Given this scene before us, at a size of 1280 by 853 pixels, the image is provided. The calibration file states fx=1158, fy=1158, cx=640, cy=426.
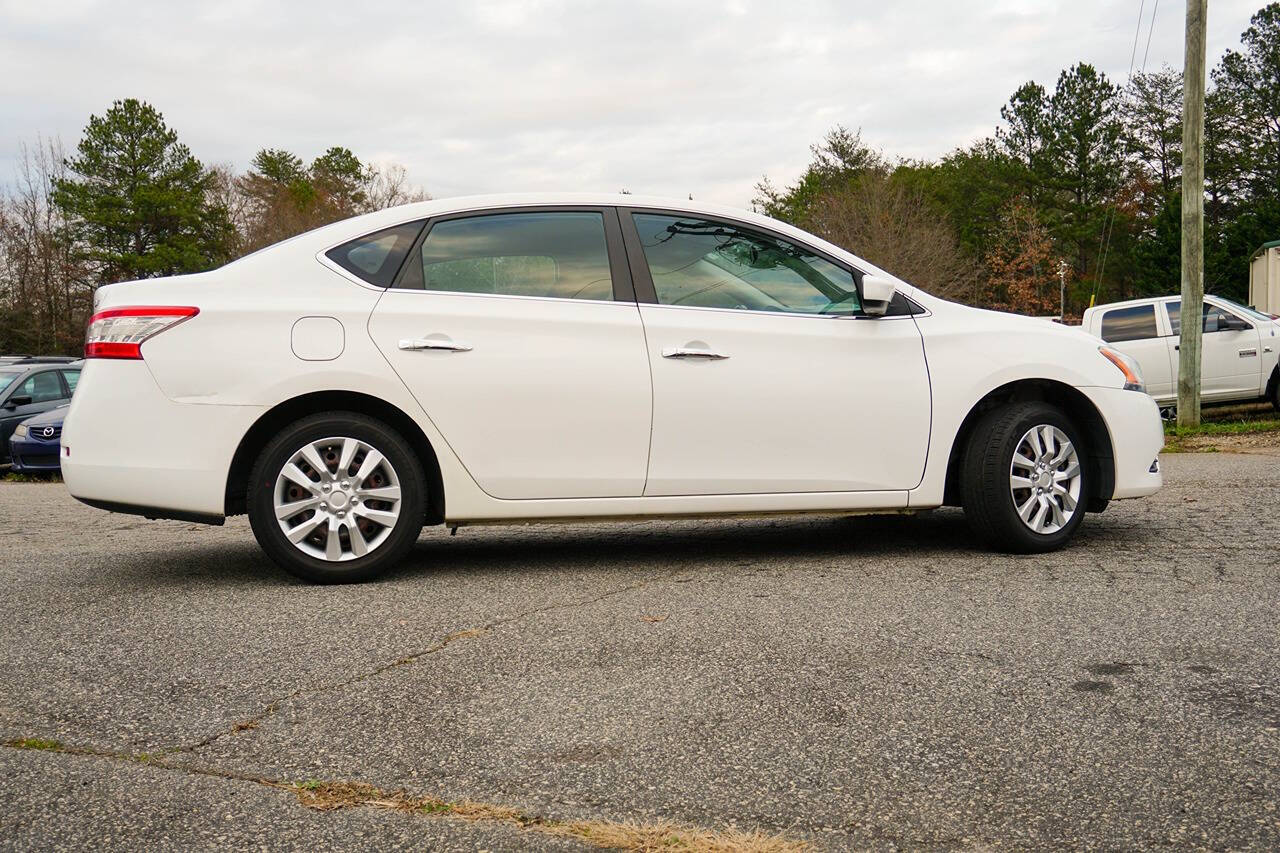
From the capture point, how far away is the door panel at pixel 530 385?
4.96 metres

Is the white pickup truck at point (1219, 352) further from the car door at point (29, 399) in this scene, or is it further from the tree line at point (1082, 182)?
the tree line at point (1082, 182)

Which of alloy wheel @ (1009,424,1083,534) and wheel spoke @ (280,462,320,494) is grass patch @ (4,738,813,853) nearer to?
wheel spoke @ (280,462,320,494)

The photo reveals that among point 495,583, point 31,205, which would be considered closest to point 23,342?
point 31,205

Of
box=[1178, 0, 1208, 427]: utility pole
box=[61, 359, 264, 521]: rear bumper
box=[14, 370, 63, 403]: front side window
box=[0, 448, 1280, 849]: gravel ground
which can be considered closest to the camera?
box=[0, 448, 1280, 849]: gravel ground

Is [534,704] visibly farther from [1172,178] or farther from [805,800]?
[1172,178]

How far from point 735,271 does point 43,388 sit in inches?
566

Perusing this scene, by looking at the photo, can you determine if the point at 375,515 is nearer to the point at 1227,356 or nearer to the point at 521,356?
the point at 521,356

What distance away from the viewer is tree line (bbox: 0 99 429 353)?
49.6 m

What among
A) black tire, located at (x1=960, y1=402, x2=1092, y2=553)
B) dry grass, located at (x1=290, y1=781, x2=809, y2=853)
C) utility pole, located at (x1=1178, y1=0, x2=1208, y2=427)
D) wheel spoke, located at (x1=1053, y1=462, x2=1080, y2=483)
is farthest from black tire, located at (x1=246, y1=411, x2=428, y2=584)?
utility pole, located at (x1=1178, y1=0, x2=1208, y2=427)

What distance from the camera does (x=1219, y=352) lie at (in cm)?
1562

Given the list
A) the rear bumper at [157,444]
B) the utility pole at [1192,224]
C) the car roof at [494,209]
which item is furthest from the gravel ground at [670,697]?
the utility pole at [1192,224]

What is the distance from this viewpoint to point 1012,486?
541cm

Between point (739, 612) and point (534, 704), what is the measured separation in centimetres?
130

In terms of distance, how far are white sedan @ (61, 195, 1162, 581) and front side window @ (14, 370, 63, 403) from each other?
1306 cm
